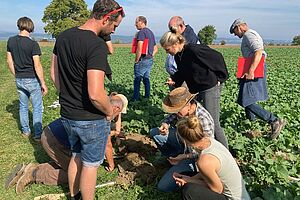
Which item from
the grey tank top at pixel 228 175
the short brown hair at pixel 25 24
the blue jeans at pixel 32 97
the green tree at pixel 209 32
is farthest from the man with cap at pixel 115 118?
the green tree at pixel 209 32

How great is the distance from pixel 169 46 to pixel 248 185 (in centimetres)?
175

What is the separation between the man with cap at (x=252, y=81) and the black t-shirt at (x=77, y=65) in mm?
2895

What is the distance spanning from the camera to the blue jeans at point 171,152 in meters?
3.53

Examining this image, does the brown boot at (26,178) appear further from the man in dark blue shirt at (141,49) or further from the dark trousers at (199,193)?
the man in dark blue shirt at (141,49)

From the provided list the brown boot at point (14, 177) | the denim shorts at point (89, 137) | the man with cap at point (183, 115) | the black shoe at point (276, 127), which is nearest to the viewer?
the denim shorts at point (89, 137)

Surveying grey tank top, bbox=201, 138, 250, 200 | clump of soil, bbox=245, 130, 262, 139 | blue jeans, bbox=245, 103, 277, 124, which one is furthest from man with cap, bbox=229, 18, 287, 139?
grey tank top, bbox=201, 138, 250, 200

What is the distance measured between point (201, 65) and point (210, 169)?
5.24 ft

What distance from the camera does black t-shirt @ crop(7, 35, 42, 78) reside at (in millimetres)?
5055

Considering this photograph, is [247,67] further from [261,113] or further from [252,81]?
[261,113]

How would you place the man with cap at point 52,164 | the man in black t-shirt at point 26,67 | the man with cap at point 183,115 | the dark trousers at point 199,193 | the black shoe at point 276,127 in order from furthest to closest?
the man in black t-shirt at point 26,67, the black shoe at point 276,127, the man with cap at point 52,164, the man with cap at point 183,115, the dark trousers at point 199,193

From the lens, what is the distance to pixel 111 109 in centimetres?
303

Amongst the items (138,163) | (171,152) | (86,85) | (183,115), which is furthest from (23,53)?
(183,115)

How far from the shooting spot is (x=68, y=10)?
2758 inches

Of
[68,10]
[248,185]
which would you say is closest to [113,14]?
[248,185]
